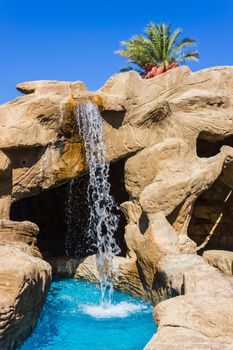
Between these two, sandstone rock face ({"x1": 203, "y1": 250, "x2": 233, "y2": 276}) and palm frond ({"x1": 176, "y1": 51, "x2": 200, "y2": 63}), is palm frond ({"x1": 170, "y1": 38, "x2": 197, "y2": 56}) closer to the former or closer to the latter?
palm frond ({"x1": 176, "y1": 51, "x2": 200, "y2": 63})

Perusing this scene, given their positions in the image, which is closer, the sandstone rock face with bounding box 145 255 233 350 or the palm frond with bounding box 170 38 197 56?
the sandstone rock face with bounding box 145 255 233 350

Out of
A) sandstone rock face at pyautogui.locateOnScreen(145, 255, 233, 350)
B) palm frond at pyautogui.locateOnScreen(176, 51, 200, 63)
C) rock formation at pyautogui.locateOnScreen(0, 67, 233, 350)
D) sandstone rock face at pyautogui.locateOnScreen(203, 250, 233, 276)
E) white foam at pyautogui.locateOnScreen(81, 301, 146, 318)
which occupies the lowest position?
white foam at pyautogui.locateOnScreen(81, 301, 146, 318)

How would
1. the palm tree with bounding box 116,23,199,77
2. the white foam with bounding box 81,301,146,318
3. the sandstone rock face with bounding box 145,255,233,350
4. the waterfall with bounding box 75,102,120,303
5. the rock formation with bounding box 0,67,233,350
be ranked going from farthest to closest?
the palm tree with bounding box 116,23,199,77 < the waterfall with bounding box 75,102,120,303 < the rock formation with bounding box 0,67,233,350 < the white foam with bounding box 81,301,146,318 < the sandstone rock face with bounding box 145,255,233,350

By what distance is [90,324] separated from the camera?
21.0 feet

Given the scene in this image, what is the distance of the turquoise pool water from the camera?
18.3 feet

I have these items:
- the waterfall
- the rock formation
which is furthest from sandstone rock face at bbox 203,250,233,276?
the waterfall

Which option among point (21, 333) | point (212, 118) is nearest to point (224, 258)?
point (212, 118)

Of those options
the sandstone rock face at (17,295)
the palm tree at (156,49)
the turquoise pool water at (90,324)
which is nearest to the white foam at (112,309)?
the turquoise pool water at (90,324)

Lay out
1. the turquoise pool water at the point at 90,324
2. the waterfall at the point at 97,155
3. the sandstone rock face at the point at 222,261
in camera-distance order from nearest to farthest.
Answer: the turquoise pool water at the point at 90,324 → the sandstone rock face at the point at 222,261 → the waterfall at the point at 97,155

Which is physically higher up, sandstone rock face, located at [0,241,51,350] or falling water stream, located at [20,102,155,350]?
sandstone rock face, located at [0,241,51,350]

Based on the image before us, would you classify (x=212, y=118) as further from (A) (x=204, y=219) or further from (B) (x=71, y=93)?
(A) (x=204, y=219)

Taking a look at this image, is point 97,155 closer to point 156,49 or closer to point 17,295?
point 17,295

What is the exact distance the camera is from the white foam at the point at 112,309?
6898 mm

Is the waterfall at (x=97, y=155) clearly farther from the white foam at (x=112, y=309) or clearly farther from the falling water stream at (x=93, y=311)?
the white foam at (x=112, y=309)
